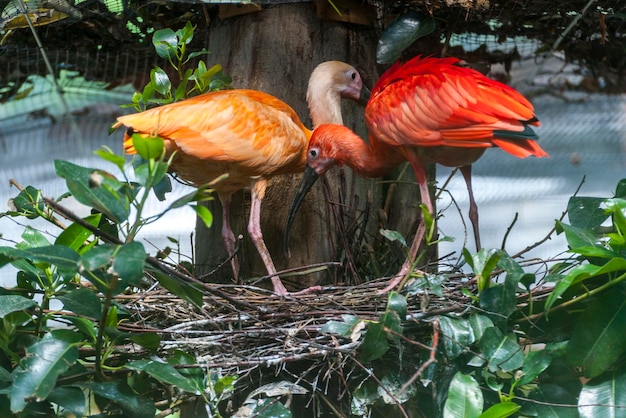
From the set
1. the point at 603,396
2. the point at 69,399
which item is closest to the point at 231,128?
the point at 69,399

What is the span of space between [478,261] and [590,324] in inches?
13.0

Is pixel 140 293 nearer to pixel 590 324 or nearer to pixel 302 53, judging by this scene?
pixel 302 53

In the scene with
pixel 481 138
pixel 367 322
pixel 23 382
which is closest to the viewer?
pixel 23 382

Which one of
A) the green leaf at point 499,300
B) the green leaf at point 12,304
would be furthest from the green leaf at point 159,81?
the green leaf at point 499,300

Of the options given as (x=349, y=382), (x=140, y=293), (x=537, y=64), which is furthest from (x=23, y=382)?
(x=537, y=64)

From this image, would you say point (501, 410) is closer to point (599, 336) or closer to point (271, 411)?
point (599, 336)

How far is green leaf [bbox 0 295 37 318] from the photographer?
217 centimetres

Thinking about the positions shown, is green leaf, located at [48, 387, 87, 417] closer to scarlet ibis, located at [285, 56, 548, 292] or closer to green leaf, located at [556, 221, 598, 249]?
scarlet ibis, located at [285, 56, 548, 292]

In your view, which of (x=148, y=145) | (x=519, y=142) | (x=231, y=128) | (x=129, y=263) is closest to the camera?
(x=129, y=263)

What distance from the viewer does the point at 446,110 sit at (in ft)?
8.38

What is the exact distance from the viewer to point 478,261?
226 centimetres

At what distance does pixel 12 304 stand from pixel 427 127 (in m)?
1.28

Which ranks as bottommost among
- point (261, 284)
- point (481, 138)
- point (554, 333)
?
point (261, 284)

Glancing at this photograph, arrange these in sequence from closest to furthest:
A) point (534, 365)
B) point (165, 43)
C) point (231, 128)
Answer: point (534, 365)
point (231, 128)
point (165, 43)
